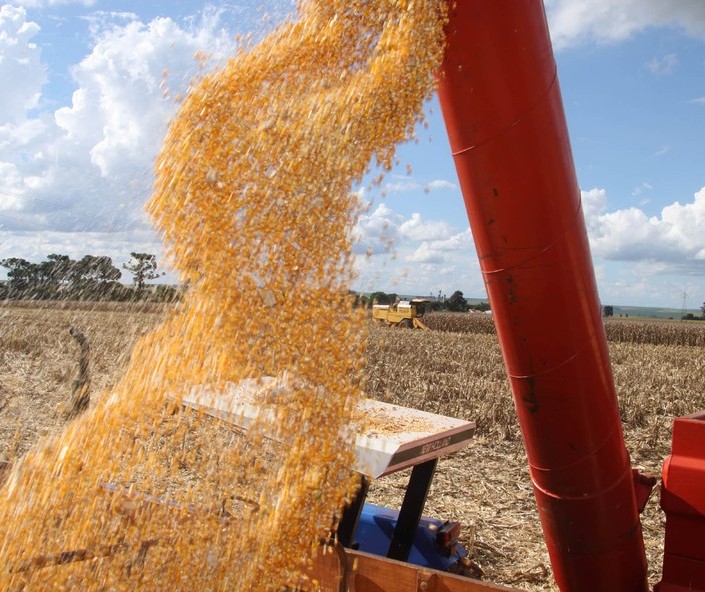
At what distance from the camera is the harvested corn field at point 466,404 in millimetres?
4180

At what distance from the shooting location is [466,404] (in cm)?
842

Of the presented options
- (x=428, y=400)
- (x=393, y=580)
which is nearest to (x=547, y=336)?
(x=393, y=580)

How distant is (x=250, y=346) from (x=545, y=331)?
1.00 m

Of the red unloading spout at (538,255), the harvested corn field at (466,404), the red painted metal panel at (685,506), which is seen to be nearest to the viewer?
the red unloading spout at (538,255)

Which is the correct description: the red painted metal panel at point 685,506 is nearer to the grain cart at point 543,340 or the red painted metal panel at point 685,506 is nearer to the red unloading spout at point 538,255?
the grain cart at point 543,340

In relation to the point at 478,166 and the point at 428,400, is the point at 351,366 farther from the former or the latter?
the point at 428,400

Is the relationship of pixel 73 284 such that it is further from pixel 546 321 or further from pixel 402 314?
pixel 402 314

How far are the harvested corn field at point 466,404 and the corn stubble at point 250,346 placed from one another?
333 mm

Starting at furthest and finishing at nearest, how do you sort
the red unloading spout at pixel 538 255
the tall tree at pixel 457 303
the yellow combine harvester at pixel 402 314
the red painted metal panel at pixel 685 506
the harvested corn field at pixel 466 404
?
the tall tree at pixel 457 303 < the yellow combine harvester at pixel 402 314 < the harvested corn field at pixel 466 404 < the red painted metal panel at pixel 685 506 < the red unloading spout at pixel 538 255

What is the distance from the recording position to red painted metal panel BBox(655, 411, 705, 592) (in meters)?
2.17

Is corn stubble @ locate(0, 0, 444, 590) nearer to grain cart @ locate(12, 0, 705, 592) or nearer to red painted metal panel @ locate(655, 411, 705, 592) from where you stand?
grain cart @ locate(12, 0, 705, 592)

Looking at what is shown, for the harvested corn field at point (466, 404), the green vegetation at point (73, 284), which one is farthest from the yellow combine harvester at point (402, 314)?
the green vegetation at point (73, 284)

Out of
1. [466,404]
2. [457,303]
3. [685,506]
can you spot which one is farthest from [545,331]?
[457,303]

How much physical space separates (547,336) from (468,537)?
2970mm
